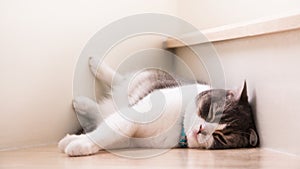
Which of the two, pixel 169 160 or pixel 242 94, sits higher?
pixel 242 94

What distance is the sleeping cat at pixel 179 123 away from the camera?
1670 mm

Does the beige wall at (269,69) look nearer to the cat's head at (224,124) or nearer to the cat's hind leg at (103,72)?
the cat's head at (224,124)

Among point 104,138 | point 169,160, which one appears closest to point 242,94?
point 169,160

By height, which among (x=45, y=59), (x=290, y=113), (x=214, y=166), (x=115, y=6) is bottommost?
(x=214, y=166)

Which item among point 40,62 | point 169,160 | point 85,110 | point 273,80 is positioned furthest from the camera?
point 85,110

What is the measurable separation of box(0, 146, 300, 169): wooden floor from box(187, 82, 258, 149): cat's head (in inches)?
2.0

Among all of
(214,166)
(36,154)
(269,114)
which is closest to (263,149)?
(269,114)

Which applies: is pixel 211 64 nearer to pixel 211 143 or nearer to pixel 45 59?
pixel 211 143

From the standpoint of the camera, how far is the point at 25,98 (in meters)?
1.83

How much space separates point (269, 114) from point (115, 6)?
91 cm

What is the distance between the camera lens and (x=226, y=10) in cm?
204

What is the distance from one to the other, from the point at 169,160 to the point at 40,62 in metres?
0.72

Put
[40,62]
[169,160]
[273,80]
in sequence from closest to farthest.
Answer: [169,160]
[273,80]
[40,62]

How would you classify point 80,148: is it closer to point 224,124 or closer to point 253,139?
point 224,124
